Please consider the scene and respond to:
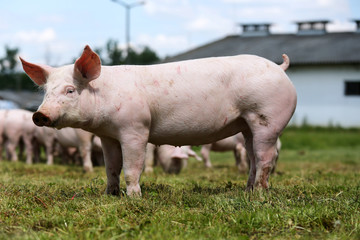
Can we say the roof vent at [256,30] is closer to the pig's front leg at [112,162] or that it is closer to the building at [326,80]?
the building at [326,80]

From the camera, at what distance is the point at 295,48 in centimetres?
2888

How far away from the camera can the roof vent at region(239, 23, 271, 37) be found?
33.8 m

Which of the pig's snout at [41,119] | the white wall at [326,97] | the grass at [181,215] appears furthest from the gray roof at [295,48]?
the pig's snout at [41,119]

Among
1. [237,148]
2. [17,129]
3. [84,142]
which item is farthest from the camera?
[17,129]

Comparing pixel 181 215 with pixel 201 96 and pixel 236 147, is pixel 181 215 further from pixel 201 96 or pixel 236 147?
pixel 236 147

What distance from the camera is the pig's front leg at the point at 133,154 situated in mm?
4664

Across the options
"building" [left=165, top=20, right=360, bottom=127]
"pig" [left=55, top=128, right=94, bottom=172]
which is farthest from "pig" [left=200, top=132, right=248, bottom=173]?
"building" [left=165, top=20, right=360, bottom=127]

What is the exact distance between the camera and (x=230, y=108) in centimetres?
503

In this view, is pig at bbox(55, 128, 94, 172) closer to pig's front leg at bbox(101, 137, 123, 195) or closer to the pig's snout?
pig's front leg at bbox(101, 137, 123, 195)

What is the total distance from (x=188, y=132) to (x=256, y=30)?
30164 mm

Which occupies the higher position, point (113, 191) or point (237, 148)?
point (113, 191)

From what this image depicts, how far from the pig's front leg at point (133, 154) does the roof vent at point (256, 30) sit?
2996 cm

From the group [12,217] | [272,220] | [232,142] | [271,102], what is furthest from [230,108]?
[232,142]

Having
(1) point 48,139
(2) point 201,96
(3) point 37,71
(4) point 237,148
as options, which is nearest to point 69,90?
(3) point 37,71
